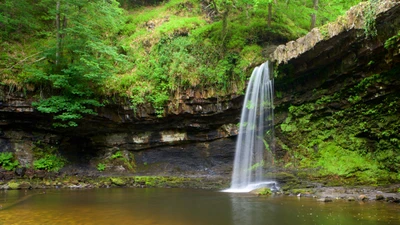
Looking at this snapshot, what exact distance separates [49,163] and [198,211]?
1315cm

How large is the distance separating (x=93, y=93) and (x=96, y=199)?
7.84m

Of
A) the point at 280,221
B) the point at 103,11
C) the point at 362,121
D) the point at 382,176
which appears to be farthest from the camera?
the point at 103,11

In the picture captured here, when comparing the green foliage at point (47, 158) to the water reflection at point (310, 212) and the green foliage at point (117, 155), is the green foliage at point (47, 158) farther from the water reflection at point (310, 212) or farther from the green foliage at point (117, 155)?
the water reflection at point (310, 212)

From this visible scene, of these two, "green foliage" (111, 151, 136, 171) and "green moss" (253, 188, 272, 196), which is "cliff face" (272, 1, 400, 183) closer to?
"green moss" (253, 188, 272, 196)

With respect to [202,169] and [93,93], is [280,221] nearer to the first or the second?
[202,169]

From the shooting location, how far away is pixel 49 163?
57.7 feet

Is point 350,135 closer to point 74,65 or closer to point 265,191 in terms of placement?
point 265,191

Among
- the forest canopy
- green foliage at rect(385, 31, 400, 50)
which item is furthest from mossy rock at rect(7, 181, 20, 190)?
green foliage at rect(385, 31, 400, 50)

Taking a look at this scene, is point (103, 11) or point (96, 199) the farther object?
point (103, 11)

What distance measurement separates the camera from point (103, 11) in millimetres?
17672

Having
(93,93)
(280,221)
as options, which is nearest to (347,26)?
(280,221)

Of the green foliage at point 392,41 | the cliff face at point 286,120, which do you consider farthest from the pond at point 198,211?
the green foliage at point 392,41

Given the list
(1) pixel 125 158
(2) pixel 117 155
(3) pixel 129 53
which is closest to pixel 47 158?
(2) pixel 117 155

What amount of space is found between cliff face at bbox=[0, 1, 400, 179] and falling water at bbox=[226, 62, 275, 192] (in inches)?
21.8
